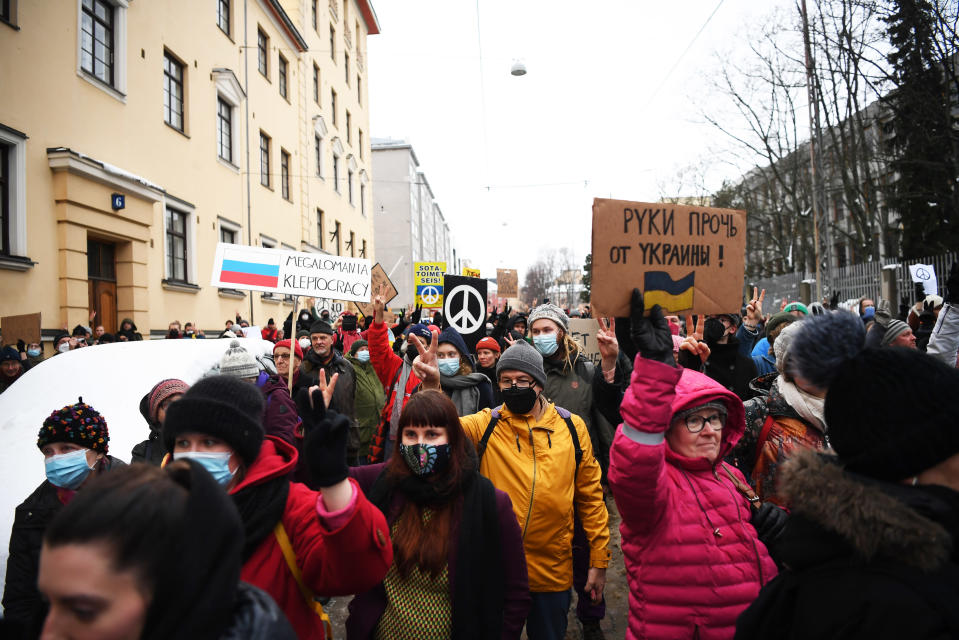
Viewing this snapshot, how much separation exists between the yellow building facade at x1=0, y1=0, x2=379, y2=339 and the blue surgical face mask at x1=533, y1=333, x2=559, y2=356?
9024mm

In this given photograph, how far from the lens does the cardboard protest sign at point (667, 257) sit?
231 centimetres

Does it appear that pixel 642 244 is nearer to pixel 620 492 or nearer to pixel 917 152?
pixel 620 492

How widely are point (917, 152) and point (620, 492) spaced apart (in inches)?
933

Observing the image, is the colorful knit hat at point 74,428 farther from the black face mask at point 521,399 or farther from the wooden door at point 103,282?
the wooden door at point 103,282

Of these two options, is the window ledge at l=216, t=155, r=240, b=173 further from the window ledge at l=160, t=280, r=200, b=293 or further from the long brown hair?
the long brown hair

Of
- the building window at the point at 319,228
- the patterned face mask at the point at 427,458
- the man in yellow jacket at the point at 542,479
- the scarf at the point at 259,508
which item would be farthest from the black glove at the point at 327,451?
the building window at the point at 319,228

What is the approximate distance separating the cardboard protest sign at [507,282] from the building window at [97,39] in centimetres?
1053

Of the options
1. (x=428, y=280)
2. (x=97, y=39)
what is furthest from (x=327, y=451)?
(x=97, y=39)

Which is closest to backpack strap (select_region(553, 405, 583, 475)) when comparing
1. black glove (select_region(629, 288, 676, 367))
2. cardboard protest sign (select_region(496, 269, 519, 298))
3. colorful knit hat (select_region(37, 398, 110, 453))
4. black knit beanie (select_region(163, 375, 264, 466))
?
black glove (select_region(629, 288, 676, 367))

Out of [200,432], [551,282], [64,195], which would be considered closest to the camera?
[200,432]

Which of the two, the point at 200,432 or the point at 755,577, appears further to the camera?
the point at 755,577

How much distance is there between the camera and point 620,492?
211 centimetres

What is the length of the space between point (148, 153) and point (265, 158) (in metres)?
7.43

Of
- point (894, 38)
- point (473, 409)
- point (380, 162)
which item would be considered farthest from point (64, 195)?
point (380, 162)
